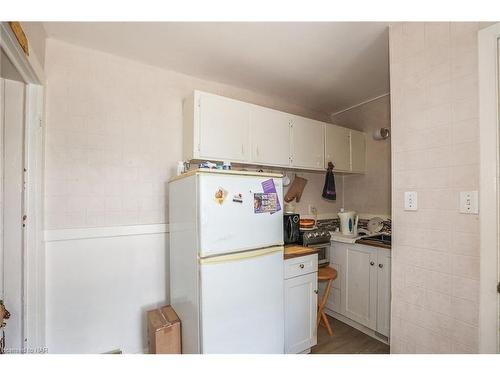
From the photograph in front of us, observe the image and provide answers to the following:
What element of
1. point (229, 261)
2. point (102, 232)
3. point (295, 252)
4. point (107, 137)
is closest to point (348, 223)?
point (295, 252)

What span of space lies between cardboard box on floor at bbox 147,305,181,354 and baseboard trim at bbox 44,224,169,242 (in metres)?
0.65

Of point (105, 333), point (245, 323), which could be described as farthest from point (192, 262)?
point (105, 333)

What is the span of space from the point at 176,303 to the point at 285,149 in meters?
1.62

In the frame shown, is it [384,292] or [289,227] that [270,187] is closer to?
[289,227]

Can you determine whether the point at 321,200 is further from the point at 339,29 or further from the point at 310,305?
the point at 339,29

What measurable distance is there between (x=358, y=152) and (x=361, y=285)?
152cm

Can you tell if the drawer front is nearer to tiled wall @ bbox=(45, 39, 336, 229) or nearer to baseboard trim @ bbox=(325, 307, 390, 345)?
baseboard trim @ bbox=(325, 307, 390, 345)

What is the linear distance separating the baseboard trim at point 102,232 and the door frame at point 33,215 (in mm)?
78

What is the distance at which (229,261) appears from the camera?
1421 mm

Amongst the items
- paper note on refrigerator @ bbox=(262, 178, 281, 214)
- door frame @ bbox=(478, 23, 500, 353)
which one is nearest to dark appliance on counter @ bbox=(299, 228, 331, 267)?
paper note on refrigerator @ bbox=(262, 178, 281, 214)

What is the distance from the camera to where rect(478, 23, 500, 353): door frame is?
1.05 metres

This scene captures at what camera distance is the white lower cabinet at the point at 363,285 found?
6.45 feet

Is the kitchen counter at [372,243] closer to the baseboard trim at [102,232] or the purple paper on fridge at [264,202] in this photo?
the purple paper on fridge at [264,202]

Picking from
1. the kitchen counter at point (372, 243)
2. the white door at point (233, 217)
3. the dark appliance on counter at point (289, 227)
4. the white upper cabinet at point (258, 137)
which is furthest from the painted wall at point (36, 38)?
the kitchen counter at point (372, 243)
